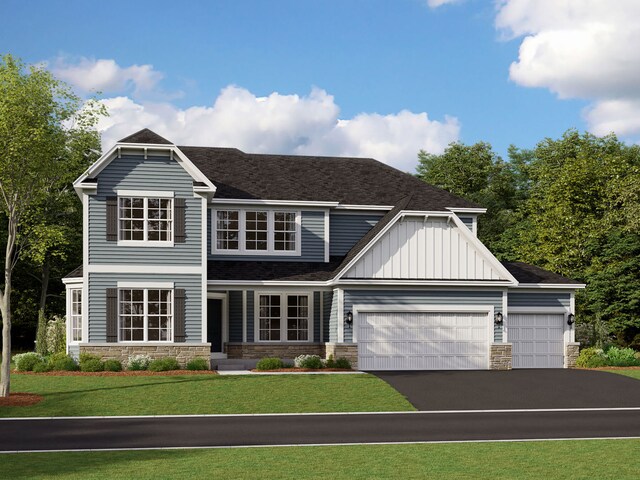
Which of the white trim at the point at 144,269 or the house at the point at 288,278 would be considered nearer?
the white trim at the point at 144,269

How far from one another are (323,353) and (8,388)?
13.6 meters

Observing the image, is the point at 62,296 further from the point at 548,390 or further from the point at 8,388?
the point at 548,390

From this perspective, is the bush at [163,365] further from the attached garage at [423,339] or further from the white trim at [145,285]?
the attached garage at [423,339]

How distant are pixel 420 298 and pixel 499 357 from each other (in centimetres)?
374

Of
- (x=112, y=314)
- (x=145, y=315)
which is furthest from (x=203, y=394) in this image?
(x=112, y=314)

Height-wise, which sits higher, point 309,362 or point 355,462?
point 355,462

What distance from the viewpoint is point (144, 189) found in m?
31.2

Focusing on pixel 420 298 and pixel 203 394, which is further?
pixel 420 298

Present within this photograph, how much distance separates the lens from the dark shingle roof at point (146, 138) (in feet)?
102

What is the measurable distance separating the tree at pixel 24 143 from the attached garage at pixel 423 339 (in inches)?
492

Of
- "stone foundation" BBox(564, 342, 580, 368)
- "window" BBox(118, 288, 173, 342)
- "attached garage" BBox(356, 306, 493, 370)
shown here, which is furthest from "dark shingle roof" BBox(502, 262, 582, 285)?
"window" BBox(118, 288, 173, 342)

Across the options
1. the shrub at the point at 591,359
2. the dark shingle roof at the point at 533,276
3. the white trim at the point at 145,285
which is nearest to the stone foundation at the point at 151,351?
the white trim at the point at 145,285

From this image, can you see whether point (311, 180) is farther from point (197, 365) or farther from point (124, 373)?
point (124, 373)

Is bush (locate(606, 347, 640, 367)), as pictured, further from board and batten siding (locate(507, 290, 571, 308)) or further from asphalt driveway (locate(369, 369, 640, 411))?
board and batten siding (locate(507, 290, 571, 308))
